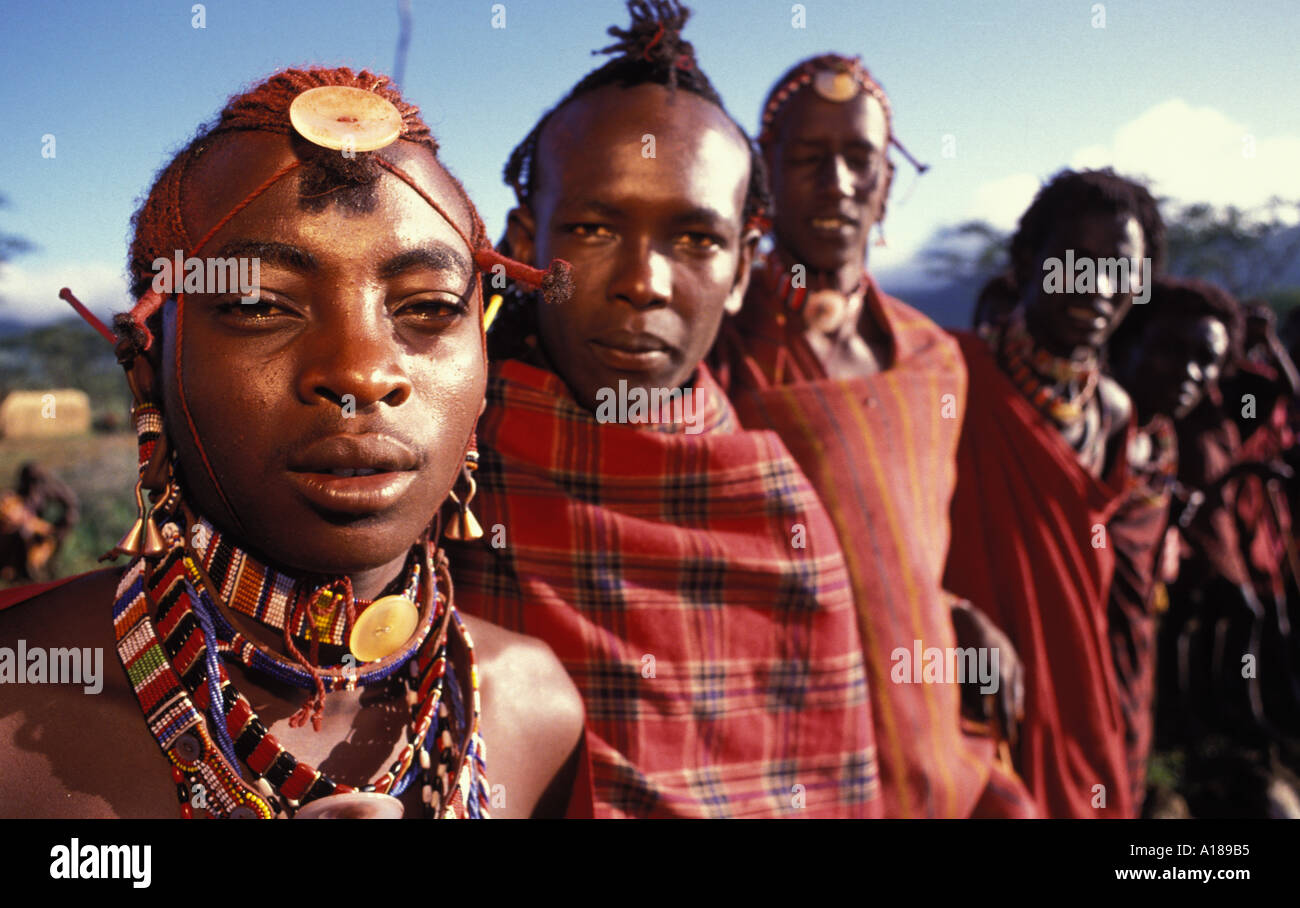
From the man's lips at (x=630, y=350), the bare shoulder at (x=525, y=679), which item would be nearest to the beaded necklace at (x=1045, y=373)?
the man's lips at (x=630, y=350)

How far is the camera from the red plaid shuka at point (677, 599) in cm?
192

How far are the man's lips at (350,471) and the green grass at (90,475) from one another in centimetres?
497

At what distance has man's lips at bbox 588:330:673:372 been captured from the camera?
1.85 metres

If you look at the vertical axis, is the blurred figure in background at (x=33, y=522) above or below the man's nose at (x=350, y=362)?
above

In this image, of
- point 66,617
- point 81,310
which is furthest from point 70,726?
point 81,310

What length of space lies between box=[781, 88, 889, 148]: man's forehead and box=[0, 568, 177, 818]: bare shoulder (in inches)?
87.1

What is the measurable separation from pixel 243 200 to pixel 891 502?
1752 mm

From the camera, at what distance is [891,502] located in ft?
8.11

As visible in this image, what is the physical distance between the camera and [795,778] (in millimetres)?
2072

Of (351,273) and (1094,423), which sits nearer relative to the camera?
(351,273)

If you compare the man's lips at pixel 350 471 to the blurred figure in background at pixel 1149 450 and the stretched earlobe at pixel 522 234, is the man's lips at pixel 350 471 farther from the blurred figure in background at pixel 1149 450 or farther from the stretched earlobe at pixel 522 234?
the blurred figure in background at pixel 1149 450
